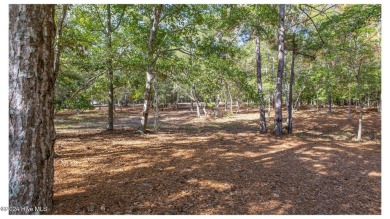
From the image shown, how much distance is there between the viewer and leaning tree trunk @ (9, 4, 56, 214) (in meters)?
2.57

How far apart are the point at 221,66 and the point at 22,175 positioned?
22.0 feet

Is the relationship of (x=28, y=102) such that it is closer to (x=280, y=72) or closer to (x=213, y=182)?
(x=213, y=182)

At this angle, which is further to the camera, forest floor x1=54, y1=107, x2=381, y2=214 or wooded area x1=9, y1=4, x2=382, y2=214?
forest floor x1=54, y1=107, x2=381, y2=214

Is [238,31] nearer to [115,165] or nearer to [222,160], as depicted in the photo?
[222,160]

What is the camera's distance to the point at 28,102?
8.44 feet

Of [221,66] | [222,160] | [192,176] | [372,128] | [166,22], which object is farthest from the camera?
[372,128]

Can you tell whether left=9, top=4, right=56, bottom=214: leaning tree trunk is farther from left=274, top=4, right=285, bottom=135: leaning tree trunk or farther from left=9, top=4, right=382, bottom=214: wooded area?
left=274, top=4, right=285, bottom=135: leaning tree trunk

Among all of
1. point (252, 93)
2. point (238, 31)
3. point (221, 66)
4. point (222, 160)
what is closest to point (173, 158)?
point (222, 160)

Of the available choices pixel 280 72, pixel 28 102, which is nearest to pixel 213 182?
pixel 28 102

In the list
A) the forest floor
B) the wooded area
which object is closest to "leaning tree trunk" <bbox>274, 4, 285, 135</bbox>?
the wooded area

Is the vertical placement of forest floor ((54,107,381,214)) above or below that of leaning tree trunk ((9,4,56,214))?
below

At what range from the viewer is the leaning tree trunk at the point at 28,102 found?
8.42 ft

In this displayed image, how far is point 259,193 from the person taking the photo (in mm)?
4070

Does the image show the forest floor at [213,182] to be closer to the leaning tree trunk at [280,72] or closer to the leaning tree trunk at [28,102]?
Answer: the leaning tree trunk at [28,102]
